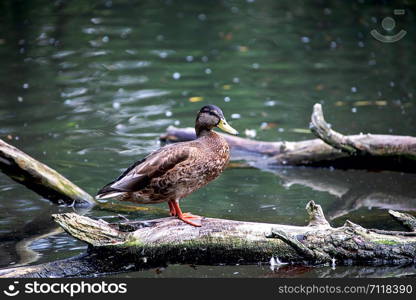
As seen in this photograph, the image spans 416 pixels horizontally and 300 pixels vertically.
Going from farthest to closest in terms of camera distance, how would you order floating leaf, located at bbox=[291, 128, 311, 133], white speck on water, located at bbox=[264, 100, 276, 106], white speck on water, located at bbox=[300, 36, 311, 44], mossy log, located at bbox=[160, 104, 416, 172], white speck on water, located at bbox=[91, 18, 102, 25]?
white speck on water, located at bbox=[91, 18, 102, 25] < white speck on water, located at bbox=[300, 36, 311, 44] < white speck on water, located at bbox=[264, 100, 276, 106] < floating leaf, located at bbox=[291, 128, 311, 133] < mossy log, located at bbox=[160, 104, 416, 172]

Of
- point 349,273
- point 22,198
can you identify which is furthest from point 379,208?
point 22,198

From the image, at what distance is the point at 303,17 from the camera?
18.1 metres

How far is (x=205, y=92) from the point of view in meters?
12.1

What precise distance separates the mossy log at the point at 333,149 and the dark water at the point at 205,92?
0.57 ft

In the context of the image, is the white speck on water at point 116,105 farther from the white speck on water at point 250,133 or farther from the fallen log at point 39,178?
the fallen log at point 39,178

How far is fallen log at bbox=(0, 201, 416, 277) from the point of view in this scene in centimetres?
561

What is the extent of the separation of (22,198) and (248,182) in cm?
245

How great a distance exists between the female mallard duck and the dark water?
0.61m

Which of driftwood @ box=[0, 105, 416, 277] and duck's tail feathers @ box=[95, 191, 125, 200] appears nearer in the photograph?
driftwood @ box=[0, 105, 416, 277]

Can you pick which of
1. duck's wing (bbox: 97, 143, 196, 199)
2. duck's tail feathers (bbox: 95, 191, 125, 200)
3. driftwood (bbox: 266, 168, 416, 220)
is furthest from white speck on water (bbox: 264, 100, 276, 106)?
duck's tail feathers (bbox: 95, 191, 125, 200)

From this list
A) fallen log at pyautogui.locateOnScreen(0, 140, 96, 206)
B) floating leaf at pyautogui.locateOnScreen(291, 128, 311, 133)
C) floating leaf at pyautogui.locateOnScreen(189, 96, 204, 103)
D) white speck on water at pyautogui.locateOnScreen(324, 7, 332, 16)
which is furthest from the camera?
white speck on water at pyautogui.locateOnScreen(324, 7, 332, 16)

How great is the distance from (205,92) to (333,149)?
397 cm

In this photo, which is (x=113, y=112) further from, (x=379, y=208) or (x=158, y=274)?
(x=158, y=274)

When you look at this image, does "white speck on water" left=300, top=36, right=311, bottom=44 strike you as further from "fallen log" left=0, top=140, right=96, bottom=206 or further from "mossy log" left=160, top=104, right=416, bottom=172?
"fallen log" left=0, top=140, right=96, bottom=206
